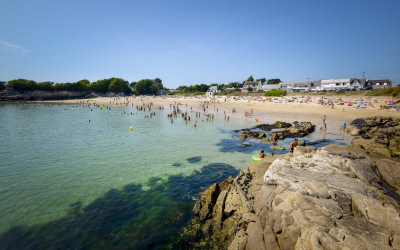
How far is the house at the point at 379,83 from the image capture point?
73188mm

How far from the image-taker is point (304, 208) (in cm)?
605

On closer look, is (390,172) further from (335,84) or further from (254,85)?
(254,85)

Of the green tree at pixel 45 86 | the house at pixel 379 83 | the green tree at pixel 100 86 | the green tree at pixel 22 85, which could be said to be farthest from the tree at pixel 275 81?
the green tree at pixel 22 85

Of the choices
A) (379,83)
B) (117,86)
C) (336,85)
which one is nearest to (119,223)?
(336,85)

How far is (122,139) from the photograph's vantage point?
23656 mm

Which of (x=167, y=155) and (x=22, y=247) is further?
(x=167, y=155)

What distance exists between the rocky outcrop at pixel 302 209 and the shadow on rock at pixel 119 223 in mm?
1276

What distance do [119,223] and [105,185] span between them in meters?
4.32

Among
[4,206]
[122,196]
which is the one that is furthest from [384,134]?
[4,206]

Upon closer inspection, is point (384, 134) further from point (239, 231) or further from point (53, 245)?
point (53, 245)

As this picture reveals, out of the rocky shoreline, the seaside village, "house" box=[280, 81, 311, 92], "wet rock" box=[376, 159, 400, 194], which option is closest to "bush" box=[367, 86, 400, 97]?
the seaside village

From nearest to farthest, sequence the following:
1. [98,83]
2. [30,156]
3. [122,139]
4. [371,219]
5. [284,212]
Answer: [371,219], [284,212], [30,156], [122,139], [98,83]

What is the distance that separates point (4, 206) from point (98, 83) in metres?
115

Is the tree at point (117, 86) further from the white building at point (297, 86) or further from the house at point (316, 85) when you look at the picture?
the house at point (316, 85)
